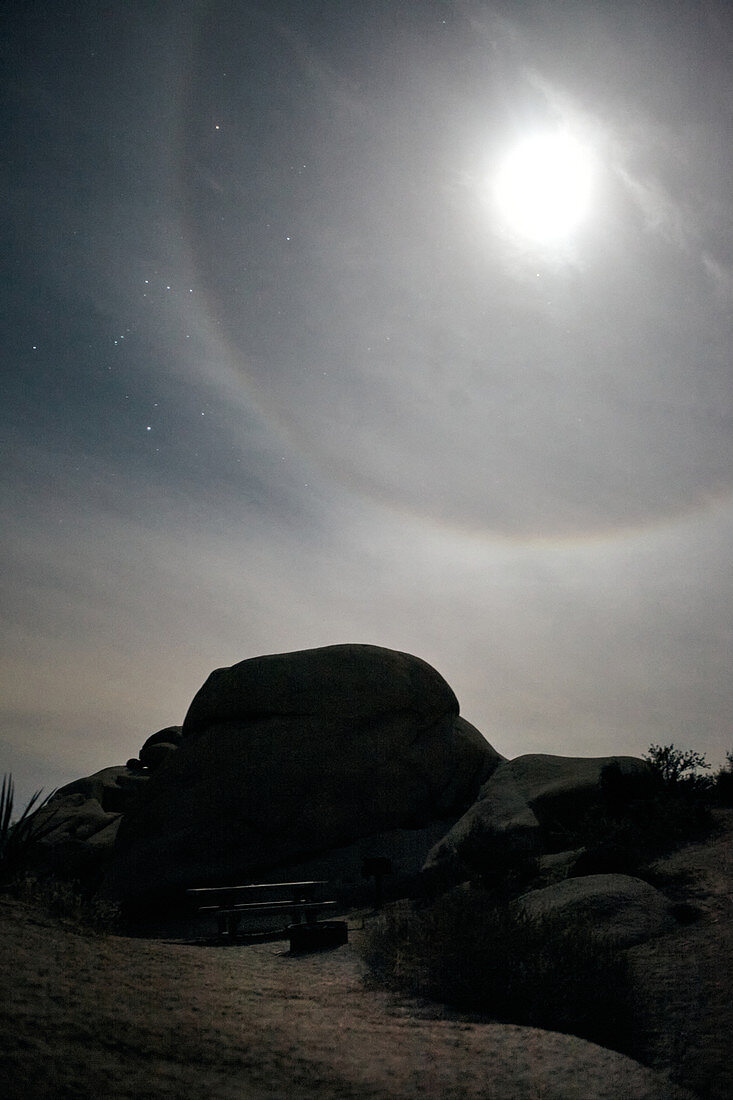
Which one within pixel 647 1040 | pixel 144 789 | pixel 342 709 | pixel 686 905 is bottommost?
pixel 647 1040

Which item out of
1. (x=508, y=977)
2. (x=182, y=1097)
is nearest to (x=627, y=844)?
(x=508, y=977)

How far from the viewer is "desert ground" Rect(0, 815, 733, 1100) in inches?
152

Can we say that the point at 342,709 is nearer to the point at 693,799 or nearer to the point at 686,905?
the point at 693,799

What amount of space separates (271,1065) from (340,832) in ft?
53.1

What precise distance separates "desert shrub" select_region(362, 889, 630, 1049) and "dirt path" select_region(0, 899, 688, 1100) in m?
0.70

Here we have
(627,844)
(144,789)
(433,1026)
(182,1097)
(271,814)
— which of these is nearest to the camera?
(182,1097)

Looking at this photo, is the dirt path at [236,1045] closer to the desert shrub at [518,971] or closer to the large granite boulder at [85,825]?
the desert shrub at [518,971]

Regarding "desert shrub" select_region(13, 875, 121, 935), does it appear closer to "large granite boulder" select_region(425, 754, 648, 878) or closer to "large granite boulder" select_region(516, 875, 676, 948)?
"large granite boulder" select_region(516, 875, 676, 948)

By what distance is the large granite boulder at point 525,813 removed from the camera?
14.7 meters

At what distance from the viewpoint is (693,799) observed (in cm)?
1526

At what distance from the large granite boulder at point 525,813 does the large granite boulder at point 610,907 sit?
4809 mm

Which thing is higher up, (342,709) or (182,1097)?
(342,709)

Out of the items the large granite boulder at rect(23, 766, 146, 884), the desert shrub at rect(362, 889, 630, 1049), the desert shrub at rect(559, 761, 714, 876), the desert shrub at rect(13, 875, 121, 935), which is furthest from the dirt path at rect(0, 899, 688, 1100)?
the large granite boulder at rect(23, 766, 146, 884)

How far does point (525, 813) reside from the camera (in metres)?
16.8
